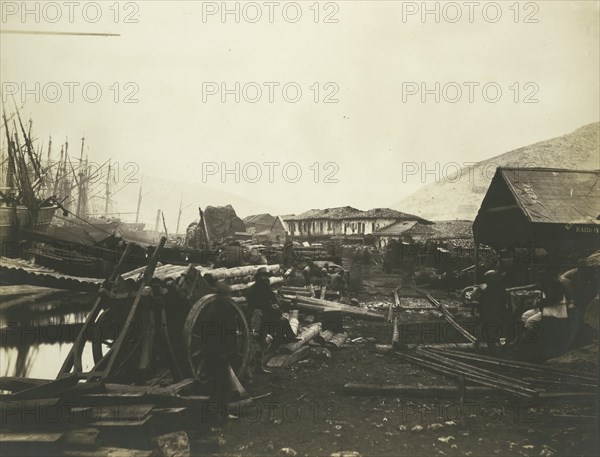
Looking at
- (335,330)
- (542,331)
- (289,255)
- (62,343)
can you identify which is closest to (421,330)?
(335,330)

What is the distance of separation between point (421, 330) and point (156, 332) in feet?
22.6

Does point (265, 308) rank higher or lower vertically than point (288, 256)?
lower

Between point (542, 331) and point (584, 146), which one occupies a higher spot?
point (584, 146)

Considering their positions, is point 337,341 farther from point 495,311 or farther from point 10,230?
point 10,230

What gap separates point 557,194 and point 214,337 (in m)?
8.33

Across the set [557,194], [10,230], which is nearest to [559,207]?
[557,194]

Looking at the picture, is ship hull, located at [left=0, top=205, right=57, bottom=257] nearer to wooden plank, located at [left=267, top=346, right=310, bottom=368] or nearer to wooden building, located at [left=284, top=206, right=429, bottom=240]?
wooden plank, located at [left=267, top=346, right=310, bottom=368]

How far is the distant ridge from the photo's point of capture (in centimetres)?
914

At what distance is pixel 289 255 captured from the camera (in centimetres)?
2023

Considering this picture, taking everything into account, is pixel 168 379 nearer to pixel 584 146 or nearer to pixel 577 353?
pixel 577 353

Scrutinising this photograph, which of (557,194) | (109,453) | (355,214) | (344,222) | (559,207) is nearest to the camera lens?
(109,453)

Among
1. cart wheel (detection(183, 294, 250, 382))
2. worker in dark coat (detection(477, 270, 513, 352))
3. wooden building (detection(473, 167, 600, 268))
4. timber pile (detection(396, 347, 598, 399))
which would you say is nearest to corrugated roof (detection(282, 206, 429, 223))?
wooden building (detection(473, 167, 600, 268))

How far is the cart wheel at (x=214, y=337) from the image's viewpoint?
4.86m

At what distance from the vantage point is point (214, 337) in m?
5.29
